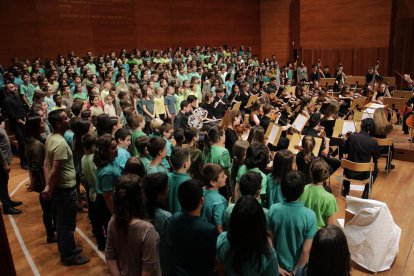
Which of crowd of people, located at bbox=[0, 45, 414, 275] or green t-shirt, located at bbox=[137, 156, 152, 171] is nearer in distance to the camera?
crowd of people, located at bbox=[0, 45, 414, 275]

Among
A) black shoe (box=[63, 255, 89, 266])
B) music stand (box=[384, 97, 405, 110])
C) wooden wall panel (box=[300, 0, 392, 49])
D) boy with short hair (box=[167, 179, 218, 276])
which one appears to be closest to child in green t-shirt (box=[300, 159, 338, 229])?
boy with short hair (box=[167, 179, 218, 276])

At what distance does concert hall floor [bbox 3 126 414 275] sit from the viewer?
438cm

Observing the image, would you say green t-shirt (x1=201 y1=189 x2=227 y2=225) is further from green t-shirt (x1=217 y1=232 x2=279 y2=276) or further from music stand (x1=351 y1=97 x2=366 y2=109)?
music stand (x1=351 y1=97 x2=366 y2=109)

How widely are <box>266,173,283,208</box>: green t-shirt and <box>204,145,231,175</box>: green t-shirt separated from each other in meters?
0.95

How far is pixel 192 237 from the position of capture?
8.10 ft

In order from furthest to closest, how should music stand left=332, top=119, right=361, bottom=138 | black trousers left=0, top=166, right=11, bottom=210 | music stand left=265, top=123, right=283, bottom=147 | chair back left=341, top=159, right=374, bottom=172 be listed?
music stand left=332, top=119, right=361, bottom=138, music stand left=265, top=123, right=283, bottom=147, black trousers left=0, top=166, right=11, bottom=210, chair back left=341, top=159, right=374, bottom=172

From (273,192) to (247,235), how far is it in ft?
5.39

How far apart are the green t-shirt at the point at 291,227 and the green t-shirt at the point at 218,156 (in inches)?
→ 68.9

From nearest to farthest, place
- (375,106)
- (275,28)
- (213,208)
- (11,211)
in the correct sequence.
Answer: (213,208) → (11,211) → (375,106) → (275,28)

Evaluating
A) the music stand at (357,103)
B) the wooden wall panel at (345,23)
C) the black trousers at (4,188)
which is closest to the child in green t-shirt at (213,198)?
the black trousers at (4,188)

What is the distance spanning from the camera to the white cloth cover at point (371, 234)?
13.0 ft

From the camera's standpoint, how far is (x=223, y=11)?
2178 centimetres

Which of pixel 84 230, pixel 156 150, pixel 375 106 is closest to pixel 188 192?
pixel 156 150

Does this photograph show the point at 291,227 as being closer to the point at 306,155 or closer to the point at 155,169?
the point at 155,169
